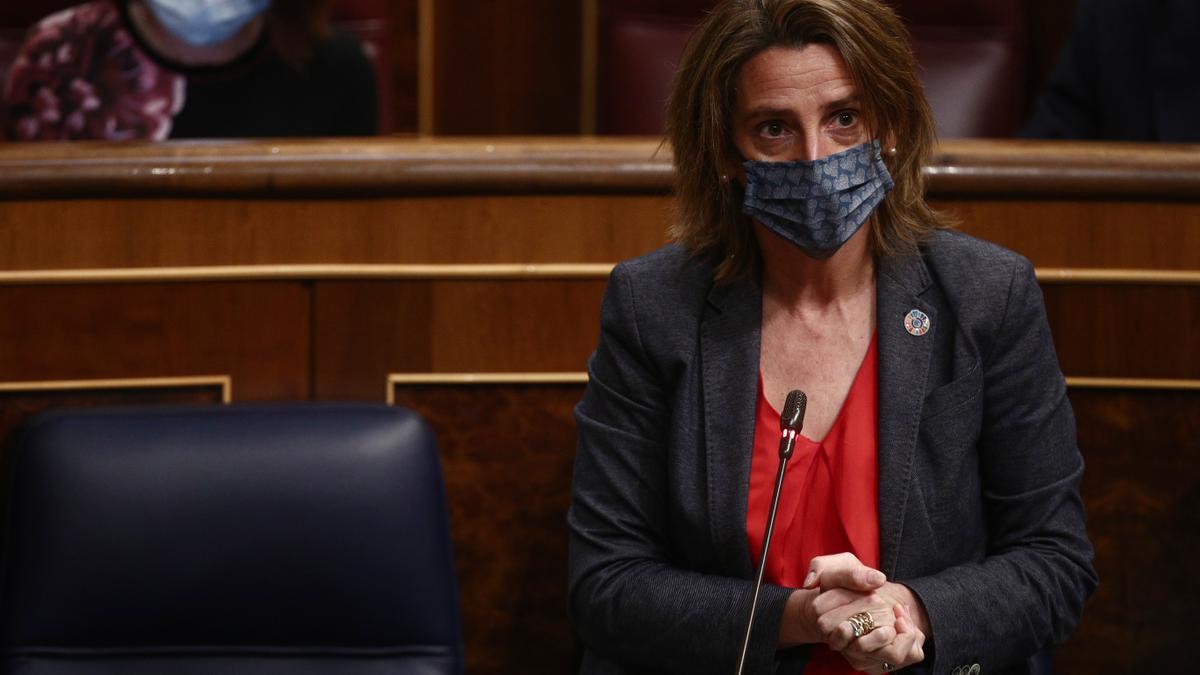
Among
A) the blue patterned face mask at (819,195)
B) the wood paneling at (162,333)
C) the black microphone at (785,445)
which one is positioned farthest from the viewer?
the wood paneling at (162,333)

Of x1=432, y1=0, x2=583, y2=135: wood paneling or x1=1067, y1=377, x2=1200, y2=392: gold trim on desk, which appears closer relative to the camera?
x1=1067, y1=377, x2=1200, y2=392: gold trim on desk

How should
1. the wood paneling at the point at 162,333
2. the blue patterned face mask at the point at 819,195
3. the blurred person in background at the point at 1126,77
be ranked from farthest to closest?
the blurred person in background at the point at 1126,77
the wood paneling at the point at 162,333
the blue patterned face mask at the point at 819,195

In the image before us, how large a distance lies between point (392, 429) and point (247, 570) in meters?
0.13

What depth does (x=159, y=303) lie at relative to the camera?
1.18 meters

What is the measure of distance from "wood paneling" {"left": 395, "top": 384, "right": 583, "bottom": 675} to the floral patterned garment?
0.60m

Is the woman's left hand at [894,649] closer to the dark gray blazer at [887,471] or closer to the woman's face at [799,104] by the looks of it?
the dark gray blazer at [887,471]

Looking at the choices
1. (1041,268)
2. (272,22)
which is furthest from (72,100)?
(1041,268)

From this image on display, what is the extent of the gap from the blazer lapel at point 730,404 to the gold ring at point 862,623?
0.11 m

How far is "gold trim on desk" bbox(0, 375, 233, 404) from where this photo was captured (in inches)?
46.1

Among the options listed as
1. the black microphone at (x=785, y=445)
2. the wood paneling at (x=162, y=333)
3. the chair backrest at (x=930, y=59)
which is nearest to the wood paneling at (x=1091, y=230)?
the black microphone at (x=785, y=445)

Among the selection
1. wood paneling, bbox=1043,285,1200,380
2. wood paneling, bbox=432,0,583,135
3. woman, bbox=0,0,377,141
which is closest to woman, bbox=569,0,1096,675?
wood paneling, bbox=1043,285,1200,380

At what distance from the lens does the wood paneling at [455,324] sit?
120 cm

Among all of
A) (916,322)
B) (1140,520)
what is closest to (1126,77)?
(1140,520)

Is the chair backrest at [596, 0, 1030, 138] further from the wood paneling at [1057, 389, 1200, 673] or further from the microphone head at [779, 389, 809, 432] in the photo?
the microphone head at [779, 389, 809, 432]
